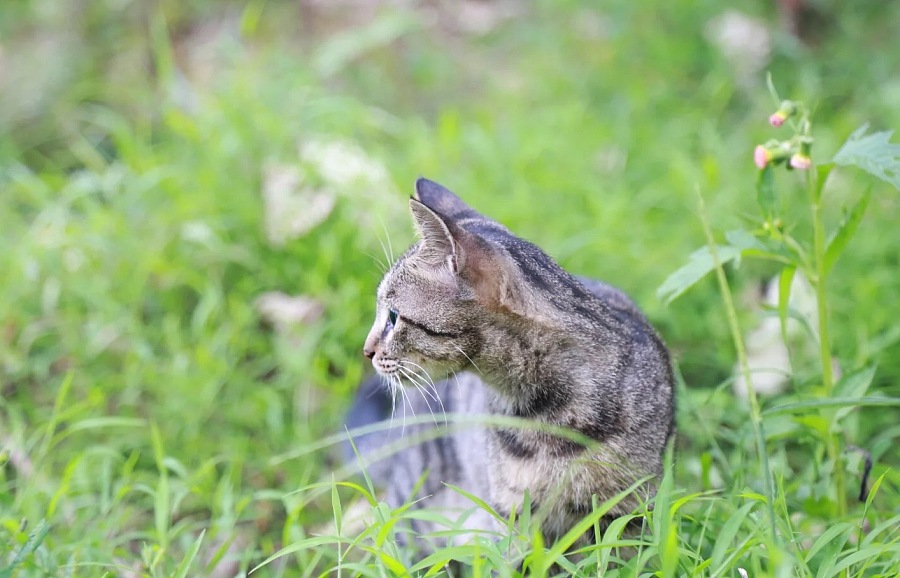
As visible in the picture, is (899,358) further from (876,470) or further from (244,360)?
(244,360)

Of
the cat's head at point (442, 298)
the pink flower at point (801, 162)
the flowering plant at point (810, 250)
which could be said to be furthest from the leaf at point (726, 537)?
the pink flower at point (801, 162)

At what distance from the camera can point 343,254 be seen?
3.12 metres

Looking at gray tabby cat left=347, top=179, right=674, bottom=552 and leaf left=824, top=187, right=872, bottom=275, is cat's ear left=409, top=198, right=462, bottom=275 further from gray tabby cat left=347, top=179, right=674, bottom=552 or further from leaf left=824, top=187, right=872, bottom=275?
leaf left=824, top=187, right=872, bottom=275

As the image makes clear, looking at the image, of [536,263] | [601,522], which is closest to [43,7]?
[536,263]

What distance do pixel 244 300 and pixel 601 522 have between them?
1.69 metres

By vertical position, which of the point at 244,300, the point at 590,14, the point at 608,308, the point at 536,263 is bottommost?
the point at 244,300

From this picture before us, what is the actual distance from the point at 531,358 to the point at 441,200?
50cm

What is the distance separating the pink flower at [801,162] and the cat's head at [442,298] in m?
0.61

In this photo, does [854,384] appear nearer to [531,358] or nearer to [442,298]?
[531,358]

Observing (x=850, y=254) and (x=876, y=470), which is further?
(x=850, y=254)

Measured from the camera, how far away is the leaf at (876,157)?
169cm

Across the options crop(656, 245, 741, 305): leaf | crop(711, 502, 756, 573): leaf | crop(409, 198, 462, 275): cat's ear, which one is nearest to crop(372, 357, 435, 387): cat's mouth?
crop(409, 198, 462, 275): cat's ear

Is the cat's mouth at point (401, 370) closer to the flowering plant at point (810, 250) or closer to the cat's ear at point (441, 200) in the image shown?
the cat's ear at point (441, 200)

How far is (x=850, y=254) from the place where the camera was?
295 cm
